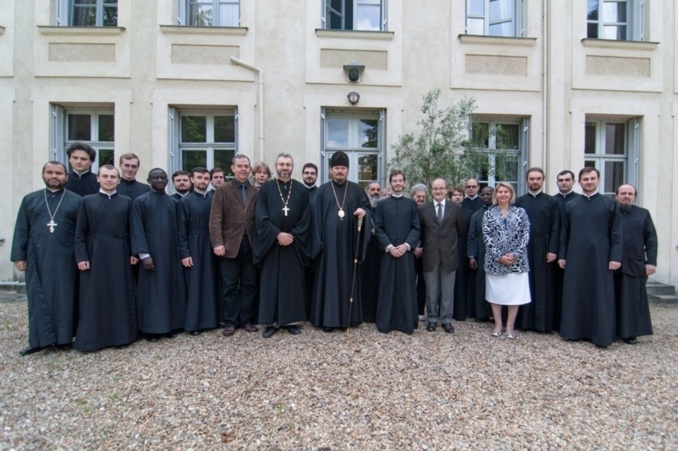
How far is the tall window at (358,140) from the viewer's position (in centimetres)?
820

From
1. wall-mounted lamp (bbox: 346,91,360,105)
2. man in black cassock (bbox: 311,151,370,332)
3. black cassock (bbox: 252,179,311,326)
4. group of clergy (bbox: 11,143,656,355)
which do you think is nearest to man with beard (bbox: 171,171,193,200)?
group of clergy (bbox: 11,143,656,355)

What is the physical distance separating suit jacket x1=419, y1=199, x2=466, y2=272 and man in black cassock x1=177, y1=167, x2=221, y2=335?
2545 millimetres

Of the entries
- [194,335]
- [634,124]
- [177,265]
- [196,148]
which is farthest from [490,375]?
[634,124]

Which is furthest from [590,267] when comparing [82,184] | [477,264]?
[82,184]

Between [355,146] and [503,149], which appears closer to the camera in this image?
[355,146]

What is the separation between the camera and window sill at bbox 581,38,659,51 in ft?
26.8

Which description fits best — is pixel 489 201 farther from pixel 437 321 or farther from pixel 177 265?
pixel 177 265

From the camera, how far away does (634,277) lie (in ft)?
16.1

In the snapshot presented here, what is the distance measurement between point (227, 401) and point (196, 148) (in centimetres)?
602

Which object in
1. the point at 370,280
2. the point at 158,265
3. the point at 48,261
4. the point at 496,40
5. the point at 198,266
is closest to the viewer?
the point at 48,261

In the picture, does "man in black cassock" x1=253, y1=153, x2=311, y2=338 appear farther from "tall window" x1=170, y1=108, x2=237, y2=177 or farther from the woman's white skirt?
"tall window" x1=170, y1=108, x2=237, y2=177

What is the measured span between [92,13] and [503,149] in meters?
8.61

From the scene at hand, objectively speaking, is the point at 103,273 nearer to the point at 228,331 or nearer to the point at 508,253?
the point at 228,331

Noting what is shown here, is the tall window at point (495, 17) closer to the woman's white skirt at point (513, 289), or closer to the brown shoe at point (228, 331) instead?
the woman's white skirt at point (513, 289)
